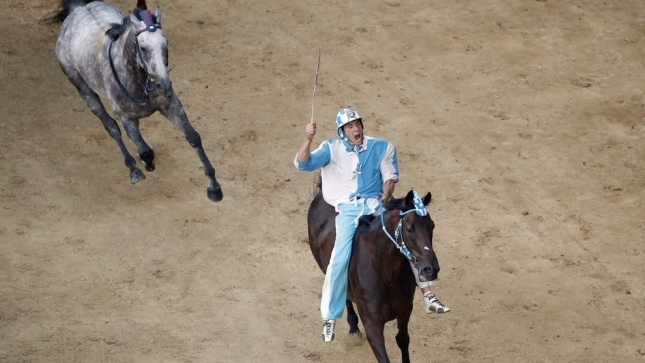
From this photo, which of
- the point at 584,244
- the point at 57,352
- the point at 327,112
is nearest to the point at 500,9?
the point at 327,112

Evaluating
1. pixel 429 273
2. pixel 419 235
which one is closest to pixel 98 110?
pixel 419 235

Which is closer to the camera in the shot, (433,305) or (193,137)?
(433,305)

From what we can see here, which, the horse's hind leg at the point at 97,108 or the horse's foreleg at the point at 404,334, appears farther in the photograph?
the horse's hind leg at the point at 97,108

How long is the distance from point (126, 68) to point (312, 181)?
3.51 metres

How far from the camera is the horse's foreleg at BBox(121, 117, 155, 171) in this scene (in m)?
11.7

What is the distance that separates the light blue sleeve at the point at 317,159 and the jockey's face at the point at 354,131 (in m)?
0.27

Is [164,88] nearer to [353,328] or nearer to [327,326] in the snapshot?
[327,326]

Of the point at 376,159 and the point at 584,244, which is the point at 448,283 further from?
the point at 376,159

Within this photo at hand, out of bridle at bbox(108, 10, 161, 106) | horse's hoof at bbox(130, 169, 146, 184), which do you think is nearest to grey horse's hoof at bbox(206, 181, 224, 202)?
bridle at bbox(108, 10, 161, 106)

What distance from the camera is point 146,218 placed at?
523 inches

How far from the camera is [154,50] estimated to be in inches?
431

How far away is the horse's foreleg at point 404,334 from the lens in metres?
9.75

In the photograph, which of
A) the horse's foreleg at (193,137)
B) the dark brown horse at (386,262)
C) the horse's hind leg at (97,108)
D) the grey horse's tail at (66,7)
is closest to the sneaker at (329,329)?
the dark brown horse at (386,262)

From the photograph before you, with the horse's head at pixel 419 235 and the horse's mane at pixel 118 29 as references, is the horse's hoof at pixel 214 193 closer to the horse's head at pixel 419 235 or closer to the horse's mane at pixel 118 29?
the horse's mane at pixel 118 29
